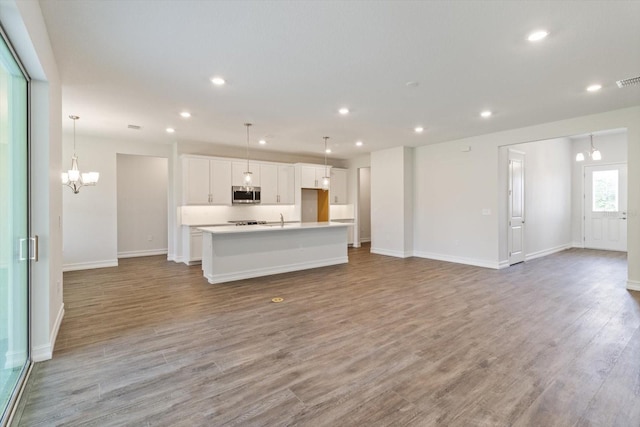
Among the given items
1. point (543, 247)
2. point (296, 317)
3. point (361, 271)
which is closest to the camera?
point (296, 317)

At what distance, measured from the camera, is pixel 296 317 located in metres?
3.73

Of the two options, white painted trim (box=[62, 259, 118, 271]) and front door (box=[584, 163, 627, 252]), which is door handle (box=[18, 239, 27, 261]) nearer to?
white painted trim (box=[62, 259, 118, 271])

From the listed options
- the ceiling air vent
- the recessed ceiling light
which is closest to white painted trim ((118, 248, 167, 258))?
the recessed ceiling light

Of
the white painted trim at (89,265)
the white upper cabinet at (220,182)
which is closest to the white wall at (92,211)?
the white painted trim at (89,265)

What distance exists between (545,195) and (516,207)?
6.26ft

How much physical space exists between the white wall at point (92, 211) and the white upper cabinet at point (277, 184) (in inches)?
128

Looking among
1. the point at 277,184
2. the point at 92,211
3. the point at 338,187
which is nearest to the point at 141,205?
the point at 92,211

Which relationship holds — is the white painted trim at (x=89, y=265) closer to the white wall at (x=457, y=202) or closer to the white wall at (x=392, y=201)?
the white wall at (x=392, y=201)

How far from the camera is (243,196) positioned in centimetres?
782

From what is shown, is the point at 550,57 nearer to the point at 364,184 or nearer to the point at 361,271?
the point at 361,271

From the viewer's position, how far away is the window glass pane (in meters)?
8.48

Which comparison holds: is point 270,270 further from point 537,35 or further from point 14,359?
point 537,35

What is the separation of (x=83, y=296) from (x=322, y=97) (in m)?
4.60

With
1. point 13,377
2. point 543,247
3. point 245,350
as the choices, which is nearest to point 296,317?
point 245,350
